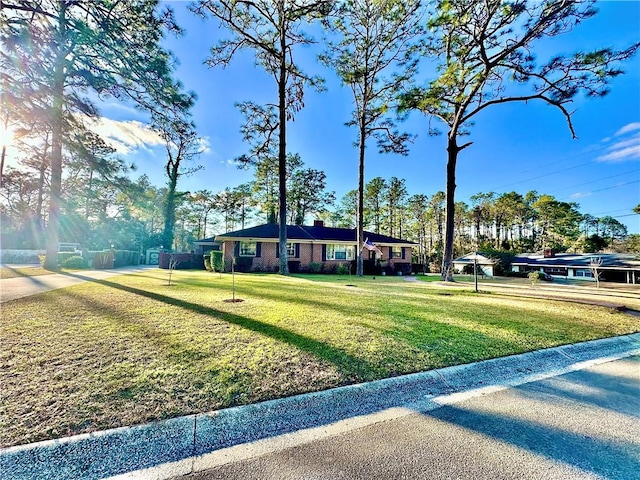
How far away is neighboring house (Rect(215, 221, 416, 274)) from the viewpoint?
19531mm

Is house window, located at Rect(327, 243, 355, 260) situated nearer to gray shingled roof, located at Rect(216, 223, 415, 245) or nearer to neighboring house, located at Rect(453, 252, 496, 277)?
gray shingled roof, located at Rect(216, 223, 415, 245)

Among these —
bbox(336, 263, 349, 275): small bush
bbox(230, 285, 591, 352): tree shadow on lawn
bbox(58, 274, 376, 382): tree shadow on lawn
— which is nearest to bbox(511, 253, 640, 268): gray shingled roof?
bbox(336, 263, 349, 275): small bush

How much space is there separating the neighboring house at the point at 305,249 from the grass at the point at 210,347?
12663 millimetres

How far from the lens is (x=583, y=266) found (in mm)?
26031

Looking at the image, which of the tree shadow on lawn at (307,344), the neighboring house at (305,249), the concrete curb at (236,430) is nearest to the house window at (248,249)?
the neighboring house at (305,249)

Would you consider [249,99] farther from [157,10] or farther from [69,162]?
[69,162]

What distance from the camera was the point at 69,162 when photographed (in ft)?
53.0

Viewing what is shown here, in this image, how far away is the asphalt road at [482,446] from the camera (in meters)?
1.77

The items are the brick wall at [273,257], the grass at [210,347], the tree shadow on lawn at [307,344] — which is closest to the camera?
the grass at [210,347]

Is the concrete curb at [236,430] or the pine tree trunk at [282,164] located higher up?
the pine tree trunk at [282,164]

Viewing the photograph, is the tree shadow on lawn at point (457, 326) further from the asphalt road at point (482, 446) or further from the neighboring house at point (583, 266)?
the neighboring house at point (583, 266)

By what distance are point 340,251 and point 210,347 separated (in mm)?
19020

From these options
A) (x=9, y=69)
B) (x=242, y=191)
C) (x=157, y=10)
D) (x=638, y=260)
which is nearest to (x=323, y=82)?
(x=157, y=10)

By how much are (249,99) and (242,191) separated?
23.1 meters
